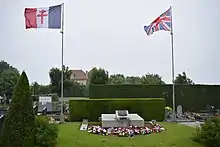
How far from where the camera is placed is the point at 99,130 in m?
13.5

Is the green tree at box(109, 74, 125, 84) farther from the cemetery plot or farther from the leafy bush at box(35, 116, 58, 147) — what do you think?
the leafy bush at box(35, 116, 58, 147)

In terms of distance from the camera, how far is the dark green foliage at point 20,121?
742 cm

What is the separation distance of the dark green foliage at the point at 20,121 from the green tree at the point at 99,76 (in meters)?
30.8

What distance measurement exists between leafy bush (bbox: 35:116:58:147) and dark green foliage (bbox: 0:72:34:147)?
53 centimetres

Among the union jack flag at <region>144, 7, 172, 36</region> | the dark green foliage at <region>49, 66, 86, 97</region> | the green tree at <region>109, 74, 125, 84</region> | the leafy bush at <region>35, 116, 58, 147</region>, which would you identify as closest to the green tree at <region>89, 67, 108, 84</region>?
the dark green foliage at <region>49, 66, 86, 97</region>

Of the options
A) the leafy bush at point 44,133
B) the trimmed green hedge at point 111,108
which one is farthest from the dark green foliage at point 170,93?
the leafy bush at point 44,133

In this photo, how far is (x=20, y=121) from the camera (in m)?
7.53

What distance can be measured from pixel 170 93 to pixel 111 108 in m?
8.10

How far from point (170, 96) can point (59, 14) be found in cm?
1270

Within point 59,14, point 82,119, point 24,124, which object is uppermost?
point 59,14

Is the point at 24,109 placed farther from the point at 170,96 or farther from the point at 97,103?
the point at 170,96

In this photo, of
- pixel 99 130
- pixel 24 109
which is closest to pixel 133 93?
pixel 99 130

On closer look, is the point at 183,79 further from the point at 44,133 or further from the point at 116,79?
the point at 44,133

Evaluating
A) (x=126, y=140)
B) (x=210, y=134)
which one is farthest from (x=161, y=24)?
(x=210, y=134)
